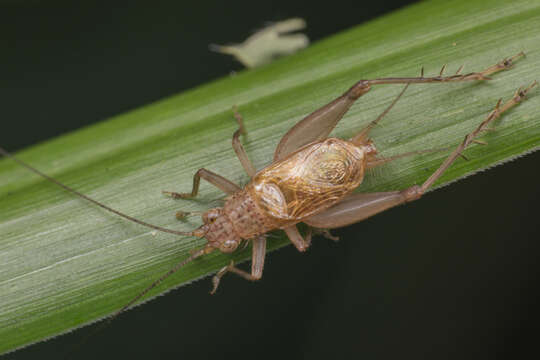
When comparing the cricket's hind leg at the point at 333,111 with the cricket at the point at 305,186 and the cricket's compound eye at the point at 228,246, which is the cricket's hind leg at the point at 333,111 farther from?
the cricket's compound eye at the point at 228,246

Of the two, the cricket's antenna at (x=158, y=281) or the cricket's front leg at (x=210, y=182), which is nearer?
the cricket's antenna at (x=158, y=281)

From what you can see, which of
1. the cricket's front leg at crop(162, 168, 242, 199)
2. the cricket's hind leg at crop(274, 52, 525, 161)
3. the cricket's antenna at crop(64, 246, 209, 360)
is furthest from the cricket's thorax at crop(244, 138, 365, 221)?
the cricket's antenna at crop(64, 246, 209, 360)

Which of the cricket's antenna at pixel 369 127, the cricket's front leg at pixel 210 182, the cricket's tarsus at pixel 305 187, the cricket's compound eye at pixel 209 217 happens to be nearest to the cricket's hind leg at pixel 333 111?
the cricket's tarsus at pixel 305 187

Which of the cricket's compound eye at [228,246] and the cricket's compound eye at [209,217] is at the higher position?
the cricket's compound eye at [209,217]

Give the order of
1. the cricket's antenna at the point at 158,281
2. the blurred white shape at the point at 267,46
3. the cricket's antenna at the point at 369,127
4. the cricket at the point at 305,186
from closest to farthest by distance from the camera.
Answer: the cricket's antenna at the point at 158,281, the cricket at the point at 305,186, the cricket's antenna at the point at 369,127, the blurred white shape at the point at 267,46

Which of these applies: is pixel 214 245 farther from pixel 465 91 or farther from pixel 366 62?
pixel 465 91

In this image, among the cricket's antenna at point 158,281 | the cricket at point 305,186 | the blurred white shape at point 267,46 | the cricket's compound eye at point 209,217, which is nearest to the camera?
the cricket's antenna at point 158,281

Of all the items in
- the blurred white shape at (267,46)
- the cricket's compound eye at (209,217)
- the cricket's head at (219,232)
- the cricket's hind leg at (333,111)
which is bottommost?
the cricket's head at (219,232)

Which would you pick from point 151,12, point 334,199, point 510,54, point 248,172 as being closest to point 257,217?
point 248,172
